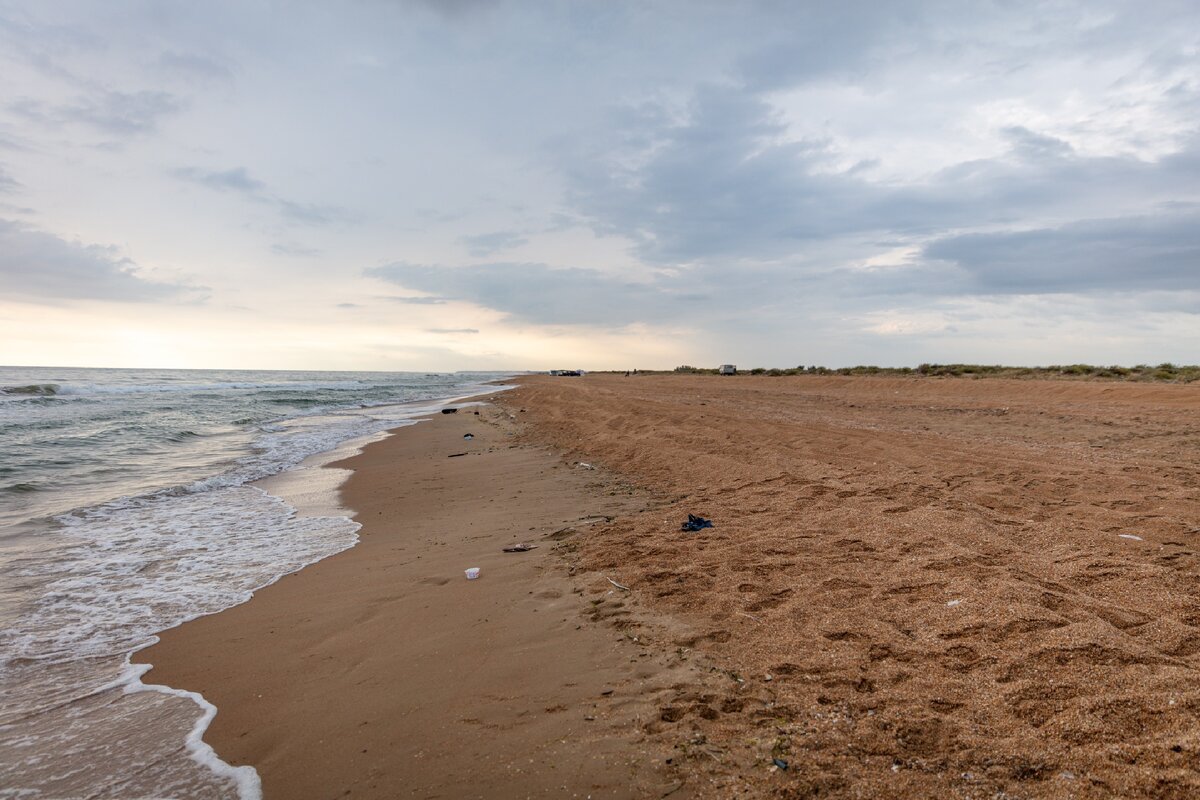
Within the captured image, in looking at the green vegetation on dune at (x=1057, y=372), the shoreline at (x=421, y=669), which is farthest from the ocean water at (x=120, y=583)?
the green vegetation on dune at (x=1057, y=372)

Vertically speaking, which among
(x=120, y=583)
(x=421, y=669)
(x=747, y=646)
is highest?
(x=747, y=646)

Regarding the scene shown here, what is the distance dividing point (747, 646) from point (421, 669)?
2.14 metres

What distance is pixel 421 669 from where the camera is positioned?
3.86m

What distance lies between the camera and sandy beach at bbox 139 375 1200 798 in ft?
8.67

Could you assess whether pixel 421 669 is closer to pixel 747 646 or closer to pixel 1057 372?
pixel 747 646

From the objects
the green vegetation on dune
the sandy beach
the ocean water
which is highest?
the green vegetation on dune

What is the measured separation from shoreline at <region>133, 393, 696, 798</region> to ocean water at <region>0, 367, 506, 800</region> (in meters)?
0.24

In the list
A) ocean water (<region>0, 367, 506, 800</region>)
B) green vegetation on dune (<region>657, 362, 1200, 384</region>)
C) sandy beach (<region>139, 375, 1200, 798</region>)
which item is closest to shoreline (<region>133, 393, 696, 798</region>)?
sandy beach (<region>139, 375, 1200, 798</region>)

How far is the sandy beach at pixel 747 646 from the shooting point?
2643 mm

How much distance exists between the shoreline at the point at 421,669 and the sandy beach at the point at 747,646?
0.7 inches

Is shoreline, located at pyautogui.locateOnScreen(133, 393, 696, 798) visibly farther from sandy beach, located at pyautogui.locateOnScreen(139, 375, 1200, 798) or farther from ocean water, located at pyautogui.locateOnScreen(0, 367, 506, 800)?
ocean water, located at pyautogui.locateOnScreen(0, 367, 506, 800)

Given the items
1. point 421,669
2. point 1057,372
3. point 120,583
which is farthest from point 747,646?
point 1057,372

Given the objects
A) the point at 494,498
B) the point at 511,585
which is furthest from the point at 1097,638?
the point at 494,498

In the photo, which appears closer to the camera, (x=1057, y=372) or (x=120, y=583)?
(x=120, y=583)
